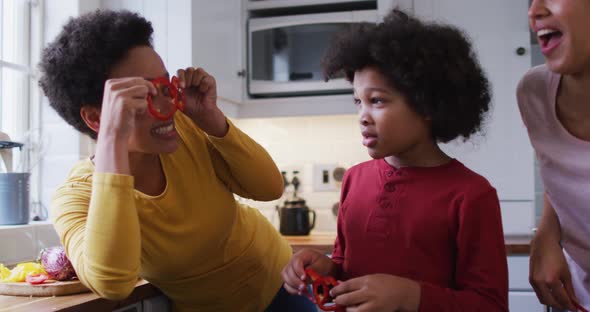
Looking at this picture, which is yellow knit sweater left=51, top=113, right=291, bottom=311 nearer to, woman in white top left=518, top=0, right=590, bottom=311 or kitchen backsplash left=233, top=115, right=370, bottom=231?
woman in white top left=518, top=0, right=590, bottom=311

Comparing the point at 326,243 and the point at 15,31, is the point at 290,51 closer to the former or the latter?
the point at 326,243

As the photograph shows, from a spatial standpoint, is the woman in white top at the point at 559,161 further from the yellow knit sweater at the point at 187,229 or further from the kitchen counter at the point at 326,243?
the kitchen counter at the point at 326,243

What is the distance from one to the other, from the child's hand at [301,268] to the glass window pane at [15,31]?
66.0 inches

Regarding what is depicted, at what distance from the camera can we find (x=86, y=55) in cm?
115

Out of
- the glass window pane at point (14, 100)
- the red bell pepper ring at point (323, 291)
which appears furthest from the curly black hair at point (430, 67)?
the glass window pane at point (14, 100)

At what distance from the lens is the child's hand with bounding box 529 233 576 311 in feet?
3.52

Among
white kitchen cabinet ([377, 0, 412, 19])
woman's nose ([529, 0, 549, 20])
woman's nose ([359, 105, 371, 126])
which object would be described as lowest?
woman's nose ([359, 105, 371, 126])

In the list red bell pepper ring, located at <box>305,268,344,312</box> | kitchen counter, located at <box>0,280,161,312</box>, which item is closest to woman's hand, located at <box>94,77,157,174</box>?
kitchen counter, located at <box>0,280,161,312</box>

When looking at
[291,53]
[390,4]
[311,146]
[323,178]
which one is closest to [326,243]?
[323,178]

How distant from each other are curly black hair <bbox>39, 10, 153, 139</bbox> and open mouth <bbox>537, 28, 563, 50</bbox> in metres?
0.77

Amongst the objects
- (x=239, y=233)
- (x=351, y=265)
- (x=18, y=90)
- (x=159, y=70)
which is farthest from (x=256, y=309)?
(x=18, y=90)

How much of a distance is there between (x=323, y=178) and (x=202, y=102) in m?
1.83

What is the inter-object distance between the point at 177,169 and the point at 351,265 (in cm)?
41

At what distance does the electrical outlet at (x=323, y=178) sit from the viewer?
118 inches
